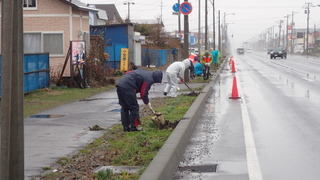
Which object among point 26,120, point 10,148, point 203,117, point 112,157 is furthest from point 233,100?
point 10,148

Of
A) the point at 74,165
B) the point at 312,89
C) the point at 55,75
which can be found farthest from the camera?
the point at 55,75

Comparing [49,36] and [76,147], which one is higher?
[49,36]

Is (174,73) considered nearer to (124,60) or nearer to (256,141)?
(256,141)

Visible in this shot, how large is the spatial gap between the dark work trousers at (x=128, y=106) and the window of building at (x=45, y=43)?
50.1ft

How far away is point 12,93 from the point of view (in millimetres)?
5652

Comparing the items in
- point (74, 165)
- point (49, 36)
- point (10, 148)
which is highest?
point (49, 36)

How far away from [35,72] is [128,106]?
10.8 metres

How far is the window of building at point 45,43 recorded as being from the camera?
26.0m

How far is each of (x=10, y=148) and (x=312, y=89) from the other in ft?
62.7

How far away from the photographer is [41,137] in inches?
430

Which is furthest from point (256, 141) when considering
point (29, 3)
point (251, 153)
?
point (29, 3)

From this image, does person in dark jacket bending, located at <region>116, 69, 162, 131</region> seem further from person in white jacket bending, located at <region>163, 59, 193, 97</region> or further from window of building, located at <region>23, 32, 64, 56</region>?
window of building, located at <region>23, 32, 64, 56</region>

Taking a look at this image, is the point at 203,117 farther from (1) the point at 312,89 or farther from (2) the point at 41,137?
(1) the point at 312,89

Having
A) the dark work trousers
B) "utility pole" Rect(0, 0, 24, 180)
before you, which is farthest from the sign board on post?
"utility pole" Rect(0, 0, 24, 180)
